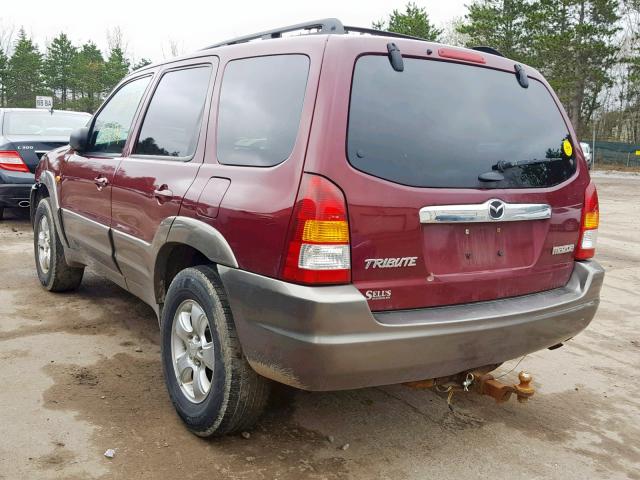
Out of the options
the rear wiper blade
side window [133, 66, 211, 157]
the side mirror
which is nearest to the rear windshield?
the rear wiper blade

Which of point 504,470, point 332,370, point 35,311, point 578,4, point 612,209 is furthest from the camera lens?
point 578,4

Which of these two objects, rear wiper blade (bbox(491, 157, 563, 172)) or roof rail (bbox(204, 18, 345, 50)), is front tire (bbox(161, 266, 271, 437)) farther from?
rear wiper blade (bbox(491, 157, 563, 172))

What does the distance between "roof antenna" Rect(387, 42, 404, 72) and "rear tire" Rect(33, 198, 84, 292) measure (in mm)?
3466

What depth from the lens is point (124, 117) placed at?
13.6ft

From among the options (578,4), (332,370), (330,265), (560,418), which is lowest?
(560,418)

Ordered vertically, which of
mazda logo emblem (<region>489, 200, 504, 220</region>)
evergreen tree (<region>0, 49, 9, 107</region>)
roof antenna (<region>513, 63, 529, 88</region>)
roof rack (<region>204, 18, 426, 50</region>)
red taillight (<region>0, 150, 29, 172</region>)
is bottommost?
mazda logo emblem (<region>489, 200, 504, 220</region>)

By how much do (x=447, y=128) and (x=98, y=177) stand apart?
2.50 metres

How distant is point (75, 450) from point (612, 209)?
14.5m

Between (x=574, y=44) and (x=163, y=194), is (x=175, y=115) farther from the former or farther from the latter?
(x=574, y=44)

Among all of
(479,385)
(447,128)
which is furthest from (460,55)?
(479,385)

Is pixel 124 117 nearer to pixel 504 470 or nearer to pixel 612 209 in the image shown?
pixel 504 470

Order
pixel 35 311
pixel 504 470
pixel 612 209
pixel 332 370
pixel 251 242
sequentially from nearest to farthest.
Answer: pixel 332 370
pixel 251 242
pixel 504 470
pixel 35 311
pixel 612 209

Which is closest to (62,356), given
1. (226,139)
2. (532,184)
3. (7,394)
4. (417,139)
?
(7,394)

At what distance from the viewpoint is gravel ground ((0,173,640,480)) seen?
2.77 metres
